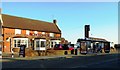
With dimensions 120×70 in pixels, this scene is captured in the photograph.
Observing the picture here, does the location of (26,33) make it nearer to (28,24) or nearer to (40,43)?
(28,24)

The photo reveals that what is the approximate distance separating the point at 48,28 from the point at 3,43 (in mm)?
19972

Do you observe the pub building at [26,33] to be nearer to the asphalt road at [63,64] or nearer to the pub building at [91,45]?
the pub building at [91,45]

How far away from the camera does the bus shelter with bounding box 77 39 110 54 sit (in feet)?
170

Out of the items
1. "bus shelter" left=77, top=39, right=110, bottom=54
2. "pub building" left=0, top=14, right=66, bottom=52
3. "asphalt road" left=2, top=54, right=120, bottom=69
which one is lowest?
"asphalt road" left=2, top=54, right=120, bottom=69

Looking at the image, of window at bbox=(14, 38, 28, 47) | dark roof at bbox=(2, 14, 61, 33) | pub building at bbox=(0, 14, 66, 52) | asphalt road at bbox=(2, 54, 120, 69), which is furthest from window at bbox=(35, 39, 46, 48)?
asphalt road at bbox=(2, 54, 120, 69)

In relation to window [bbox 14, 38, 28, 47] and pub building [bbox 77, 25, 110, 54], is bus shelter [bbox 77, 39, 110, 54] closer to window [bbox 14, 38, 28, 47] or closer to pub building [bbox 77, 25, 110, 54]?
pub building [bbox 77, 25, 110, 54]

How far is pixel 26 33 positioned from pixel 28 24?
155 inches

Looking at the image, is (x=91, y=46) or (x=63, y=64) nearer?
(x=63, y=64)

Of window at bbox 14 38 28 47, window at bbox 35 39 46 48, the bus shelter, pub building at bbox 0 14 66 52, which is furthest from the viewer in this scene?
window at bbox 35 39 46 48

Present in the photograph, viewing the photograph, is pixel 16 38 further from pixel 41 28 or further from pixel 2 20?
pixel 41 28

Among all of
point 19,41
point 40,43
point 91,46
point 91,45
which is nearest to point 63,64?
point 91,45

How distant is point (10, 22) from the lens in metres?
65.4

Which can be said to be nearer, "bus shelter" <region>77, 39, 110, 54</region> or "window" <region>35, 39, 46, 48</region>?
"bus shelter" <region>77, 39, 110, 54</region>

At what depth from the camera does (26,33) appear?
2685 inches
